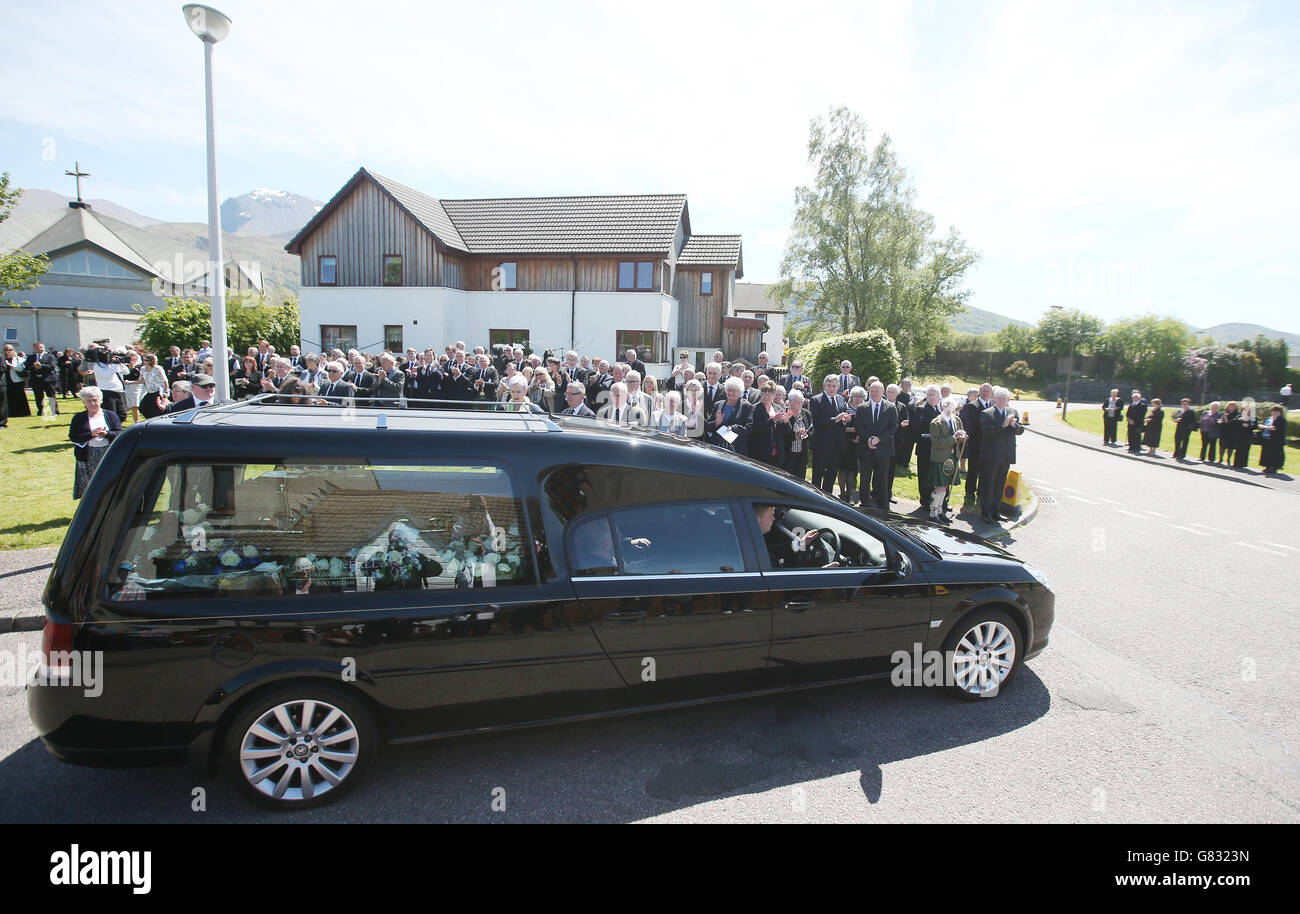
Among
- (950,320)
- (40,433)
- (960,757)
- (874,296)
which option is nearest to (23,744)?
(960,757)

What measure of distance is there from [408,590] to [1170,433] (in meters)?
35.7

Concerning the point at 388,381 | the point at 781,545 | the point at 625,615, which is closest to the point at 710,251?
the point at 388,381

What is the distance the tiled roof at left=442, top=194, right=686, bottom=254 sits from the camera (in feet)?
96.2

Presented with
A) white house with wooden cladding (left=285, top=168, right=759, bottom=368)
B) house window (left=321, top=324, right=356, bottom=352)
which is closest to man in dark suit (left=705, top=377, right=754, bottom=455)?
white house with wooden cladding (left=285, top=168, right=759, bottom=368)

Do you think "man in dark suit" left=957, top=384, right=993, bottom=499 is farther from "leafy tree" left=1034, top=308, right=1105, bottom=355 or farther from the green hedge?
"leafy tree" left=1034, top=308, right=1105, bottom=355

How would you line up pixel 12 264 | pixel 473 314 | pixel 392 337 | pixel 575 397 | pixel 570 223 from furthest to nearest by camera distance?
pixel 570 223 < pixel 473 314 < pixel 392 337 < pixel 12 264 < pixel 575 397

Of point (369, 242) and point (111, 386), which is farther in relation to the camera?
point (369, 242)

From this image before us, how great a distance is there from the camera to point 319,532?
3229 mm

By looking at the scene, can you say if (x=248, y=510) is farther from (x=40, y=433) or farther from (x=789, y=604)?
(x=40, y=433)

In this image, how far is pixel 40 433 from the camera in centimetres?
1353

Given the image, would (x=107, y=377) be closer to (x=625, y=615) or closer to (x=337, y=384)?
(x=337, y=384)

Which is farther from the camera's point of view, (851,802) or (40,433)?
(40,433)

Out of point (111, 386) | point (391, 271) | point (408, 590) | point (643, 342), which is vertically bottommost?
point (408, 590)
